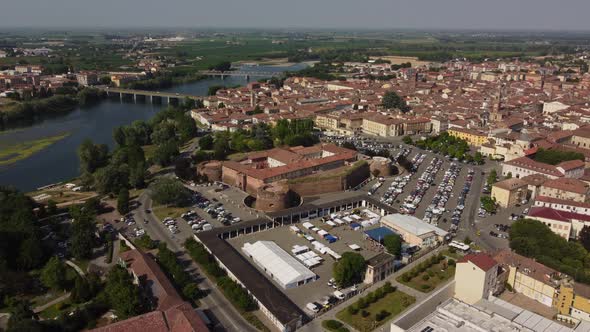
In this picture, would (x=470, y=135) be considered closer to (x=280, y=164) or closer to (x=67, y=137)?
(x=280, y=164)

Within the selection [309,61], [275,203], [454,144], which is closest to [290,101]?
[454,144]

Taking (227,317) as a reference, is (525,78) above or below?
above

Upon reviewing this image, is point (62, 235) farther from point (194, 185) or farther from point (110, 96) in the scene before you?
point (110, 96)

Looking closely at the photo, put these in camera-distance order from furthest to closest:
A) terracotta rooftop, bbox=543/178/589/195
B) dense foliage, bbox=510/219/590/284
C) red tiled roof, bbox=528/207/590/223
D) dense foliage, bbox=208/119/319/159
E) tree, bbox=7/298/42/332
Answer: dense foliage, bbox=208/119/319/159
terracotta rooftop, bbox=543/178/589/195
red tiled roof, bbox=528/207/590/223
dense foliage, bbox=510/219/590/284
tree, bbox=7/298/42/332

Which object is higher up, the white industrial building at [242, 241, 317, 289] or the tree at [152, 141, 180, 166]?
the tree at [152, 141, 180, 166]

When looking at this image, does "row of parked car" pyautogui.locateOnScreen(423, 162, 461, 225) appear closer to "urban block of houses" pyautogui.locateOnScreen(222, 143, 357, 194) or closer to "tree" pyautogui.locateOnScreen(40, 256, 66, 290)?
"urban block of houses" pyautogui.locateOnScreen(222, 143, 357, 194)

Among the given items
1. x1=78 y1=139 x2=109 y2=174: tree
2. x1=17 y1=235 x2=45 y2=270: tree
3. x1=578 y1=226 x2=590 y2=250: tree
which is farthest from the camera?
x1=78 y1=139 x2=109 y2=174: tree

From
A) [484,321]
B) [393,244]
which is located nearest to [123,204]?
[393,244]

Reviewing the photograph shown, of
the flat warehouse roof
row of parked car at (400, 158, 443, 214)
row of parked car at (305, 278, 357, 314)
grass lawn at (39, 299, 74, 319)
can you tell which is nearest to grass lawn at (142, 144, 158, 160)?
the flat warehouse roof
